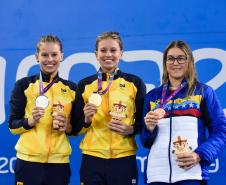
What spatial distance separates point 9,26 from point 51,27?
0.34 meters

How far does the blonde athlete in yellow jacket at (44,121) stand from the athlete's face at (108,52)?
0.89 feet

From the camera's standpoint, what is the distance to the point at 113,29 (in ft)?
9.65

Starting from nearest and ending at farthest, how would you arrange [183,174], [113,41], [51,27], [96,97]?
[183,174] → [96,97] → [113,41] → [51,27]

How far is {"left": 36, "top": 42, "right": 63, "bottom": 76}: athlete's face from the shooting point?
2328mm

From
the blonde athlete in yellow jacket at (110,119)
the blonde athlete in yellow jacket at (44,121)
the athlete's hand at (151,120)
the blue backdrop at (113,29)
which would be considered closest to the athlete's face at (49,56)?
the blonde athlete in yellow jacket at (44,121)

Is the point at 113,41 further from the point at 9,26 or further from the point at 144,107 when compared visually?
the point at 9,26

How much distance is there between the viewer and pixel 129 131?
7.09 ft

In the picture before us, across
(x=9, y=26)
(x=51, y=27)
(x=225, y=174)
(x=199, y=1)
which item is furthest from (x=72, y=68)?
(x=225, y=174)

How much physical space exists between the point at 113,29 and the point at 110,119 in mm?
962

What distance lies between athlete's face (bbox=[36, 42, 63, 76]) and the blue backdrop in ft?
2.02

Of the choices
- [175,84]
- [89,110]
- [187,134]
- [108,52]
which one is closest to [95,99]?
[89,110]

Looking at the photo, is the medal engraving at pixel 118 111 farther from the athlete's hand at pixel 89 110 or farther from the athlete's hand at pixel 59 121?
the athlete's hand at pixel 59 121

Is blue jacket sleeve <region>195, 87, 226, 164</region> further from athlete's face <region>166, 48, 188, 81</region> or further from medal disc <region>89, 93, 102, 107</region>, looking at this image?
medal disc <region>89, 93, 102, 107</region>

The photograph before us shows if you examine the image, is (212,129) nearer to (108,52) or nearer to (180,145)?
(180,145)
